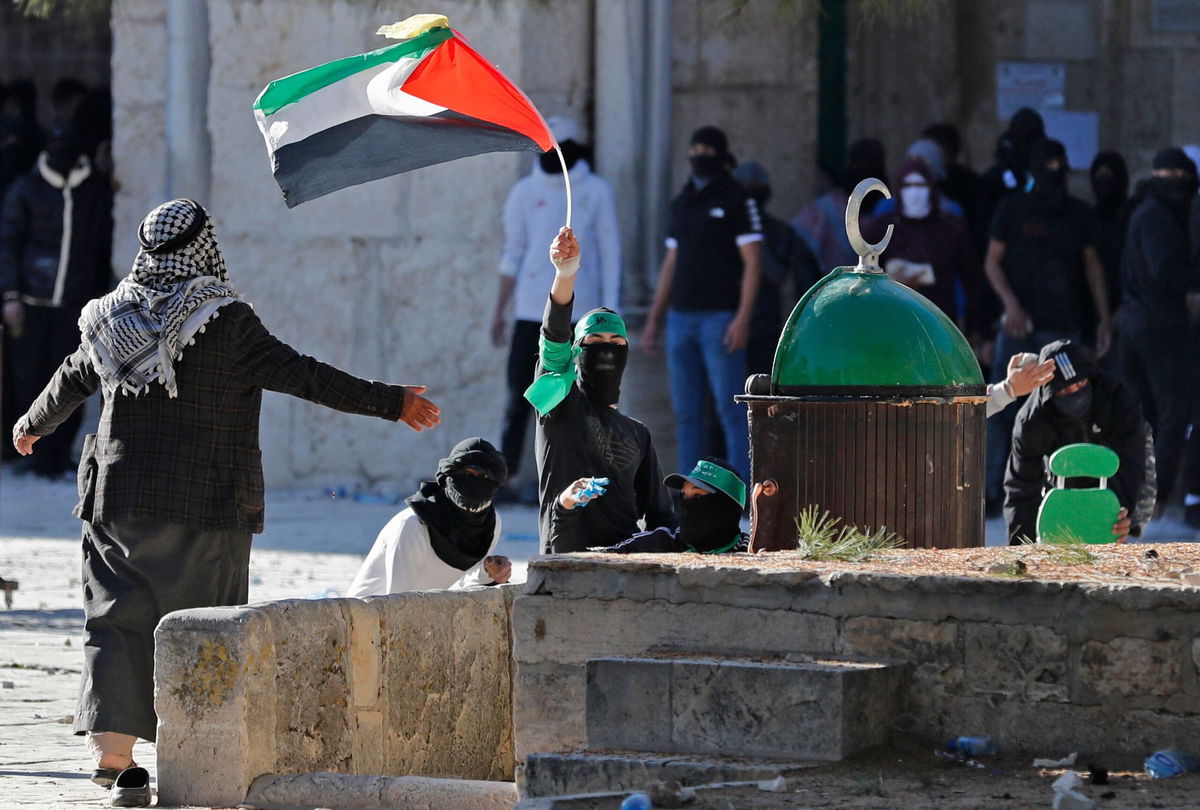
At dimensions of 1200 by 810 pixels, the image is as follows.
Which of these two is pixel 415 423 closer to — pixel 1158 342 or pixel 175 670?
pixel 175 670

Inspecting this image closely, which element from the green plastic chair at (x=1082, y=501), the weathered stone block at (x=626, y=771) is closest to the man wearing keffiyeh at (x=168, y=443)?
the weathered stone block at (x=626, y=771)

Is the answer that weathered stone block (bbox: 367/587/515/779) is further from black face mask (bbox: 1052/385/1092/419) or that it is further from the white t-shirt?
black face mask (bbox: 1052/385/1092/419)

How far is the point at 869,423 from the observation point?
6.57 metres

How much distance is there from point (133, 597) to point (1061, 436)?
3.92 metres

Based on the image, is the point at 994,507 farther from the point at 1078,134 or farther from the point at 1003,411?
the point at 1078,134

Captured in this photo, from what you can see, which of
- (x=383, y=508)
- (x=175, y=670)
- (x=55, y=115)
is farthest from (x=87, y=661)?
(x=55, y=115)

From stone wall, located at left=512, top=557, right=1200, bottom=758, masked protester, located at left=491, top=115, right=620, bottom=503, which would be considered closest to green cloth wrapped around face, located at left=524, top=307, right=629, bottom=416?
stone wall, located at left=512, top=557, right=1200, bottom=758

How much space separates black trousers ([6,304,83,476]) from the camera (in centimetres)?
1411

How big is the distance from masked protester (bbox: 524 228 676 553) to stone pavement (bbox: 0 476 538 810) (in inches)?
59.7

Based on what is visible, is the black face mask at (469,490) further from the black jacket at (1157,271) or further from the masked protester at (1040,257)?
the black jacket at (1157,271)

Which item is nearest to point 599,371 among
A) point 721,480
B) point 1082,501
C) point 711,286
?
point 721,480

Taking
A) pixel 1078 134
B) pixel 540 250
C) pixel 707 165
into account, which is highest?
pixel 1078 134

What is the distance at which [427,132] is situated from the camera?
25.3 feet

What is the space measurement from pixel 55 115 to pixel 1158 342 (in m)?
7.48
